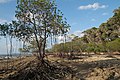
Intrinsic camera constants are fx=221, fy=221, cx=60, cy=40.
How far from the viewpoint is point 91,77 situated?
13.1 meters

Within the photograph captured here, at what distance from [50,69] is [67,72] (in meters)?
1.23

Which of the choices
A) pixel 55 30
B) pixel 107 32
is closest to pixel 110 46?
pixel 107 32

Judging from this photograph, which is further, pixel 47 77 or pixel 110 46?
pixel 110 46

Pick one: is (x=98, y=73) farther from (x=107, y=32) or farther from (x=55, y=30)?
(x=107, y=32)

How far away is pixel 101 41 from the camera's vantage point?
55.0 m

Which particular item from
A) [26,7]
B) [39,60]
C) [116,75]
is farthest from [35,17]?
[116,75]

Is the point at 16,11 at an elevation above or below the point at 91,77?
above

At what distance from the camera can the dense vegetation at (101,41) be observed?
145ft

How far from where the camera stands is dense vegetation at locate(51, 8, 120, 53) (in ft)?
145

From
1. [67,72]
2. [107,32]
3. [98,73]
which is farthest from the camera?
[107,32]

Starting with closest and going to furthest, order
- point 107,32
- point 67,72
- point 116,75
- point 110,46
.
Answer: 1. point 116,75
2. point 67,72
3. point 110,46
4. point 107,32

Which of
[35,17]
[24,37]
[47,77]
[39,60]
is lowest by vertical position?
[47,77]

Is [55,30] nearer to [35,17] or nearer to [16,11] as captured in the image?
[35,17]

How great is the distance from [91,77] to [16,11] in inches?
313
